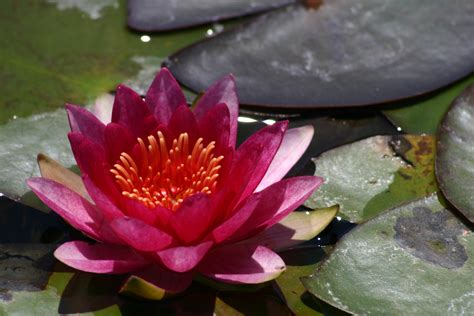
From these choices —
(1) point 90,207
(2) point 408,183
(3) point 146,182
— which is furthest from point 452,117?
(1) point 90,207

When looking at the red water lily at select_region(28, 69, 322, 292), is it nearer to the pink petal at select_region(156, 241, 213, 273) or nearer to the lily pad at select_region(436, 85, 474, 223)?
the pink petal at select_region(156, 241, 213, 273)

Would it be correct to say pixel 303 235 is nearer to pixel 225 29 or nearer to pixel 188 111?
pixel 188 111

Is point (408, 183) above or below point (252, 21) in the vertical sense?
below

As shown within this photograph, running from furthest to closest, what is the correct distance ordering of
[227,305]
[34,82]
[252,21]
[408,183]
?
1. [252,21]
2. [34,82]
3. [408,183]
4. [227,305]

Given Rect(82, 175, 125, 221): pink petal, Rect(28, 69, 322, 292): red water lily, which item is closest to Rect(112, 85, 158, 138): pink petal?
Rect(28, 69, 322, 292): red water lily

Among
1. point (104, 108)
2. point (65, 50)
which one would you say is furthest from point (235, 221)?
point (65, 50)
